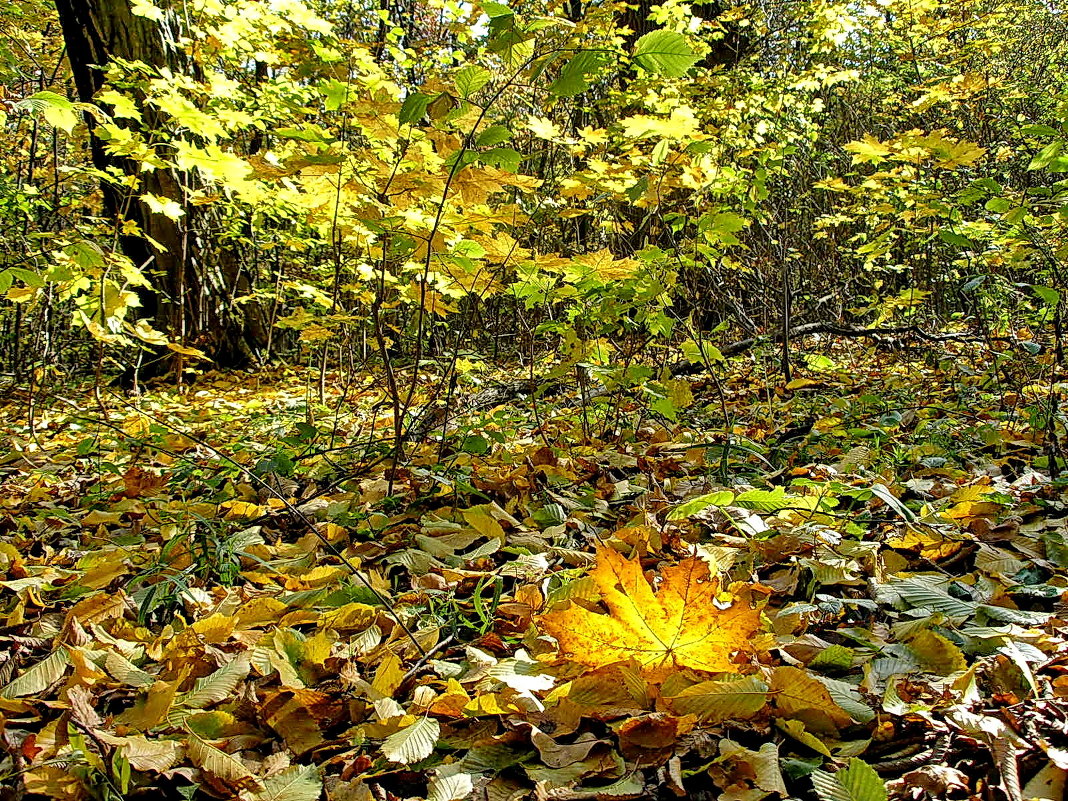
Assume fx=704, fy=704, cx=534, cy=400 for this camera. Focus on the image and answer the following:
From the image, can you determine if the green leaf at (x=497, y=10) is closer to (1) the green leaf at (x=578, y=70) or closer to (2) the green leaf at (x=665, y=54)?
(1) the green leaf at (x=578, y=70)

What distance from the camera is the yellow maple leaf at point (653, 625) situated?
3.51 ft

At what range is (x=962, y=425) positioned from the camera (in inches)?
113

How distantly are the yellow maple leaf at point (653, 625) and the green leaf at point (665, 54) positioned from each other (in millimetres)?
909

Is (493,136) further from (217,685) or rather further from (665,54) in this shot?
(217,685)

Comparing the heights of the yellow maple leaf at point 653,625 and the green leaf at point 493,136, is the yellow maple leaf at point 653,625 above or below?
below

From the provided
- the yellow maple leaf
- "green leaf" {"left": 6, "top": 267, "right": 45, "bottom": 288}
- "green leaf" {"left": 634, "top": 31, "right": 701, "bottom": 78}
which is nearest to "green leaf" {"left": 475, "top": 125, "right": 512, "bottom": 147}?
"green leaf" {"left": 634, "top": 31, "right": 701, "bottom": 78}

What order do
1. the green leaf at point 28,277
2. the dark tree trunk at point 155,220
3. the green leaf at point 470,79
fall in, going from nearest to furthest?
1. the green leaf at point 470,79
2. the green leaf at point 28,277
3. the dark tree trunk at point 155,220

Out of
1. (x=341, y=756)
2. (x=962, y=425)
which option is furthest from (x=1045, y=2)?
(x=341, y=756)

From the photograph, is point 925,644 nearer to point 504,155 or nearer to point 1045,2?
point 504,155

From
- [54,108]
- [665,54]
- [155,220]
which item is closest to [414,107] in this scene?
[665,54]

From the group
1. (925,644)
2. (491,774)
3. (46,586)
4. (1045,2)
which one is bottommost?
(46,586)

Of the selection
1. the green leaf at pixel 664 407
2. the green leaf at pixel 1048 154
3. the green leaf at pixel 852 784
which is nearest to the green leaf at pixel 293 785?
the green leaf at pixel 852 784

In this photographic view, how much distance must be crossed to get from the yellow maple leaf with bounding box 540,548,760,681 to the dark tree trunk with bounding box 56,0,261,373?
16.0 ft

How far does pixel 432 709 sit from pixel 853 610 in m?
0.87
